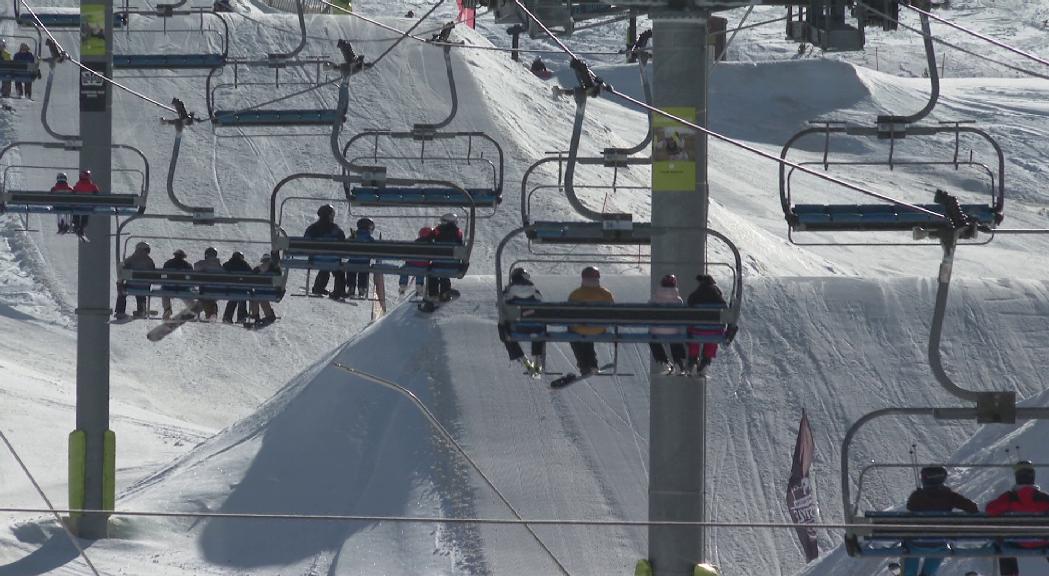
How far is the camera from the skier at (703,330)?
9.80 meters

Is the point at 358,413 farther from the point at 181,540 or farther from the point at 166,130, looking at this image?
the point at 166,130

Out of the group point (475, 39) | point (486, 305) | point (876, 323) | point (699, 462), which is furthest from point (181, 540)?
point (475, 39)

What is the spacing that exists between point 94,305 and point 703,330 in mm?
7964

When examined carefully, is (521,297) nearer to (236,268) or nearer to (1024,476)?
(1024,476)

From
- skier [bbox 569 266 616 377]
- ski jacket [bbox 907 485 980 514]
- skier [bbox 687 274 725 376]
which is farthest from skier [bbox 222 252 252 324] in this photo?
ski jacket [bbox 907 485 980 514]

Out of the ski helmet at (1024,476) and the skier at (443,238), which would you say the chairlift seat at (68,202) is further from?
the ski helmet at (1024,476)

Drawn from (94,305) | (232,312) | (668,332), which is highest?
(668,332)

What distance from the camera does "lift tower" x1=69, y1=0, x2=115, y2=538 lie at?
49.8 feet

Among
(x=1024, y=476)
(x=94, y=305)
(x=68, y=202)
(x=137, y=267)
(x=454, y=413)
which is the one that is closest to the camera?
(x=1024, y=476)

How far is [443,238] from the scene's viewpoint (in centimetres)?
1266

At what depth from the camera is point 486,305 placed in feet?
59.6

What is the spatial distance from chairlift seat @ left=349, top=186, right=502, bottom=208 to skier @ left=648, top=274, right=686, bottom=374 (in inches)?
101

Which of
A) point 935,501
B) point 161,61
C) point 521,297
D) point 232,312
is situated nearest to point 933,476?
point 935,501

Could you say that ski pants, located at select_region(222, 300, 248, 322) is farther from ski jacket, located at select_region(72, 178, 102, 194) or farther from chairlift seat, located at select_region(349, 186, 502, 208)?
chairlift seat, located at select_region(349, 186, 502, 208)
